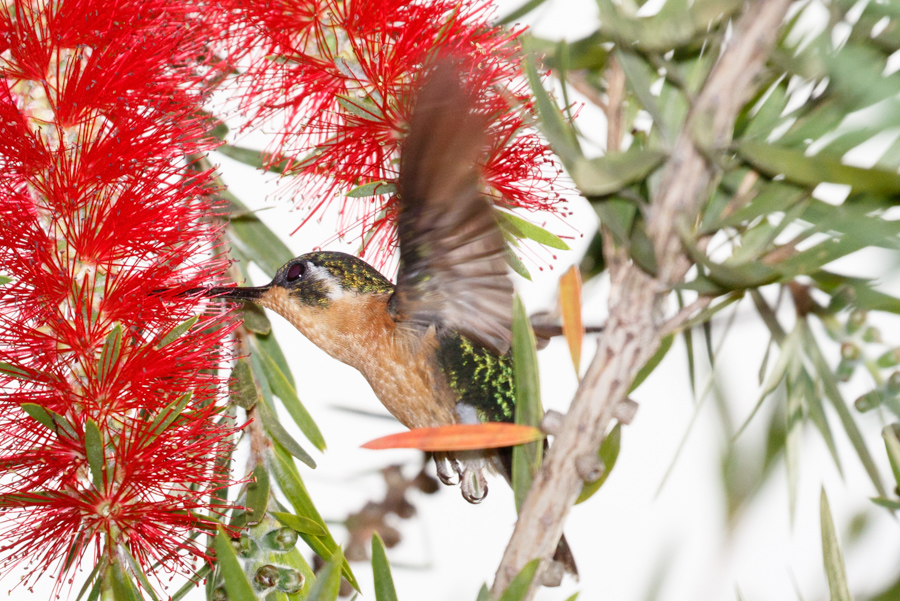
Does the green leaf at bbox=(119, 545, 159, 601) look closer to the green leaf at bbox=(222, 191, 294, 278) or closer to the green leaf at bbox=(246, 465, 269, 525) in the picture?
the green leaf at bbox=(246, 465, 269, 525)

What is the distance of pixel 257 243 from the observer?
2.19ft

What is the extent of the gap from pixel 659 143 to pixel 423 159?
0.13 meters

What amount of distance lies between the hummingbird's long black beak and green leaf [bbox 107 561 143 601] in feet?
0.59

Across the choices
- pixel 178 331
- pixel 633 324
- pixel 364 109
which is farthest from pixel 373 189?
pixel 633 324

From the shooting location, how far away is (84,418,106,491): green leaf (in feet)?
1.37

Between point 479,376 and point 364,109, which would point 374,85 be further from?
point 479,376

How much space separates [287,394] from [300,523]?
4.7 inches

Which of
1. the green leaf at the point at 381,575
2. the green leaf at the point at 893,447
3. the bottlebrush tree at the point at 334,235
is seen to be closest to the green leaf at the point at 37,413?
the bottlebrush tree at the point at 334,235

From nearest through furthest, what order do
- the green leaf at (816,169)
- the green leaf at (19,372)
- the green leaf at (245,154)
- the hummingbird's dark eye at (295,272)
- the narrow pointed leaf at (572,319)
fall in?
1. the green leaf at (816,169)
2. the narrow pointed leaf at (572,319)
3. the green leaf at (19,372)
4. the hummingbird's dark eye at (295,272)
5. the green leaf at (245,154)

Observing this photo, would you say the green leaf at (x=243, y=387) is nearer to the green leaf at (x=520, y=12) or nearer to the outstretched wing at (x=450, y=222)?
the outstretched wing at (x=450, y=222)

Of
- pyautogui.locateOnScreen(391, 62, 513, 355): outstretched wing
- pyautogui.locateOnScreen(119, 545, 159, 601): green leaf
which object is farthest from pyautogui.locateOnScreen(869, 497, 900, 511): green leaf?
pyautogui.locateOnScreen(119, 545, 159, 601): green leaf

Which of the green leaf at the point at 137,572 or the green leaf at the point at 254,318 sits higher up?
the green leaf at the point at 254,318

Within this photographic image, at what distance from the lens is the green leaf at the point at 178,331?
0.45m

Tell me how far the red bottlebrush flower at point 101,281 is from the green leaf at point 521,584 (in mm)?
256
